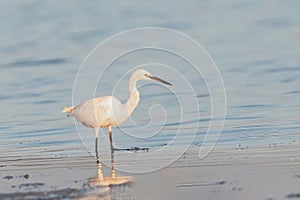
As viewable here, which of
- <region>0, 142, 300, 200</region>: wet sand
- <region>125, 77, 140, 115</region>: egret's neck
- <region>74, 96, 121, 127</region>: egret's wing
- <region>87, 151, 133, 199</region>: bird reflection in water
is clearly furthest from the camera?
<region>125, 77, 140, 115</region>: egret's neck

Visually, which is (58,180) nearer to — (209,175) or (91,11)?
(209,175)

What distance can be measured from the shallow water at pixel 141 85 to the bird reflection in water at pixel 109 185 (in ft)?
0.83

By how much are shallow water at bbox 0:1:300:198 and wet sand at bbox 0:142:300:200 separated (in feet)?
0.30

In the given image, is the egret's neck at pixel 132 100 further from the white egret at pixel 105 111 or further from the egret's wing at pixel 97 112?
the egret's wing at pixel 97 112

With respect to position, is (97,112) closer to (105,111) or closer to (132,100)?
(105,111)

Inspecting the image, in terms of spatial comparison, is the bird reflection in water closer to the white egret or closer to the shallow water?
the shallow water

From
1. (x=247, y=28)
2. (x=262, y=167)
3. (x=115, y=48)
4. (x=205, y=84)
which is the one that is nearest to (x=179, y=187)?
(x=262, y=167)

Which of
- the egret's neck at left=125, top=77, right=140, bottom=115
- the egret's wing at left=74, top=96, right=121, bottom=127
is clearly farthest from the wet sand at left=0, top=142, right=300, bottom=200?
the egret's neck at left=125, top=77, right=140, bottom=115

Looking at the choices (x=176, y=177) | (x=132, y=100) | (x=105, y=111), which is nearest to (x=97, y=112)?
(x=105, y=111)

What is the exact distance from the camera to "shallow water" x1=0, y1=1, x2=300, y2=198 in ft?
48.2

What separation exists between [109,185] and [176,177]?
95 centimetres

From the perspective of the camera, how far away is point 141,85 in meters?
21.7

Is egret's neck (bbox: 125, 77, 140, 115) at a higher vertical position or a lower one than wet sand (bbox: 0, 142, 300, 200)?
higher

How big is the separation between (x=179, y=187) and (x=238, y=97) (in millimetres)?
9624
